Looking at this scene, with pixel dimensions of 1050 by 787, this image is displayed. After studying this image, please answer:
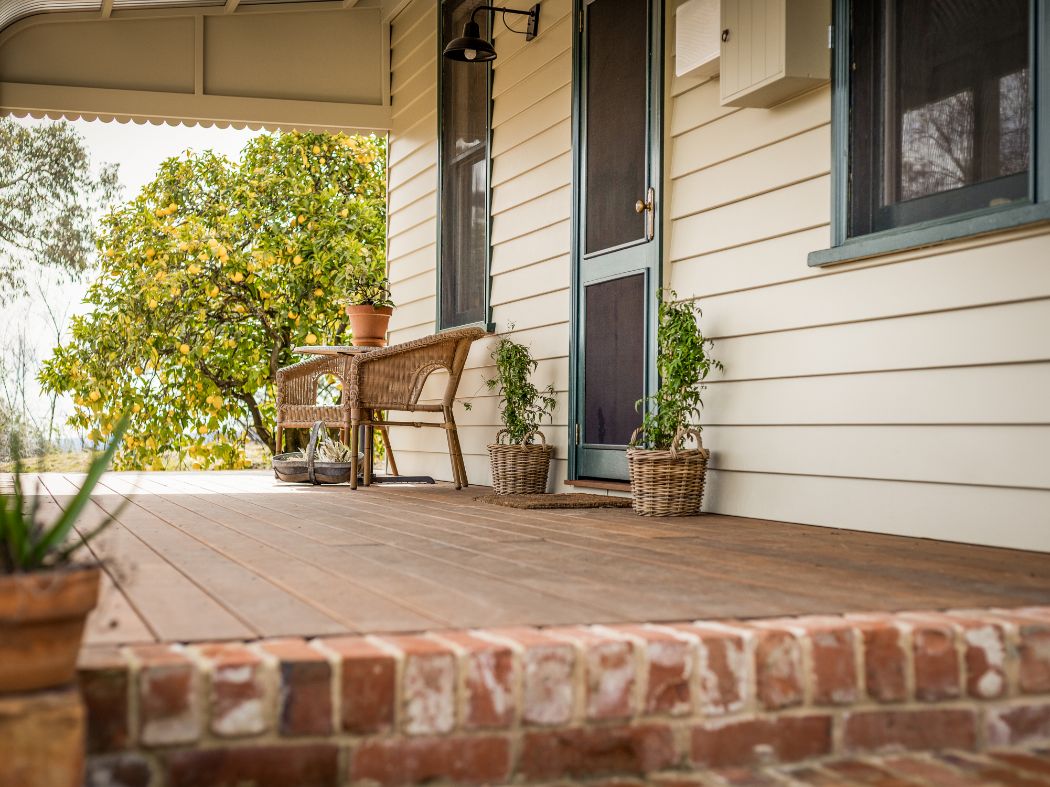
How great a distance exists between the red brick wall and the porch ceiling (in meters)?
6.09

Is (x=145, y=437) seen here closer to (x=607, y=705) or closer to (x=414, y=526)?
(x=414, y=526)

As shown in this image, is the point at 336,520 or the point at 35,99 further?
the point at 35,99

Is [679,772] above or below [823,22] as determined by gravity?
below

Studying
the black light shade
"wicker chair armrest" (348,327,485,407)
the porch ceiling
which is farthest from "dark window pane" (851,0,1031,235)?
the porch ceiling

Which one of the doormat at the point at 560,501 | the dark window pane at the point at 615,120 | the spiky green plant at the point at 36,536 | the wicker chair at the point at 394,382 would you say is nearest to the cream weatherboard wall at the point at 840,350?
the dark window pane at the point at 615,120

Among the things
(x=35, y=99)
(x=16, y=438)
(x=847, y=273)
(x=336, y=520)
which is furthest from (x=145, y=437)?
(x=16, y=438)

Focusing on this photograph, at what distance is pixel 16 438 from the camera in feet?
4.37

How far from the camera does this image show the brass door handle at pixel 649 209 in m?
4.14

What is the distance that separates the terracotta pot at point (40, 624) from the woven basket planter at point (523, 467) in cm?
361

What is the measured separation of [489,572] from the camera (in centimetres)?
211

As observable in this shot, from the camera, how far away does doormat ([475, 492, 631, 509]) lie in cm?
400

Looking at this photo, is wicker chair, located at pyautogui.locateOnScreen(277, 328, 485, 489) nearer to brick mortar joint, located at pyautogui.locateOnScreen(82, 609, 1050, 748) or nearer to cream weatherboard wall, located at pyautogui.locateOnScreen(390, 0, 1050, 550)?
cream weatherboard wall, located at pyautogui.locateOnScreen(390, 0, 1050, 550)

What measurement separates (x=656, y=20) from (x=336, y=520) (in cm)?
226

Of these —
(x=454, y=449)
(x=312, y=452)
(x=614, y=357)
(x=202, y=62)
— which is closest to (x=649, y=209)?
(x=614, y=357)
